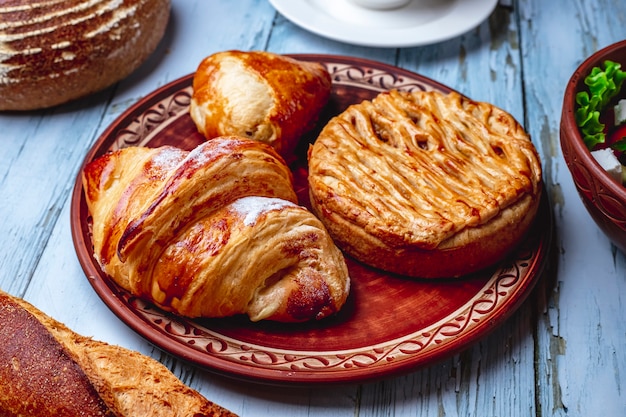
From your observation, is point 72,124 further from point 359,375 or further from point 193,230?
point 359,375

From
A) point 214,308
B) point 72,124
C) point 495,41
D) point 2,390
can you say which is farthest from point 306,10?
point 2,390

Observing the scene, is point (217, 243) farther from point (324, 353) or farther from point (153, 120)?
point (153, 120)

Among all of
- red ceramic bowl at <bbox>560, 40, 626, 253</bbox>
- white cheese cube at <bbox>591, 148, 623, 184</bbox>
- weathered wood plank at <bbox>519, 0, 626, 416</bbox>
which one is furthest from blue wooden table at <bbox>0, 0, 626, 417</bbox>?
white cheese cube at <bbox>591, 148, 623, 184</bbox>

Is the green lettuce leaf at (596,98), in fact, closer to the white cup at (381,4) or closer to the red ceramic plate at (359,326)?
the red ceramic plate at (359,326)

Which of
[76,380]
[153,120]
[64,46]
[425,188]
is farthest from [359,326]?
[64,46]

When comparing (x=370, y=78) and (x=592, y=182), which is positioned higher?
A: (x=592, y=182)

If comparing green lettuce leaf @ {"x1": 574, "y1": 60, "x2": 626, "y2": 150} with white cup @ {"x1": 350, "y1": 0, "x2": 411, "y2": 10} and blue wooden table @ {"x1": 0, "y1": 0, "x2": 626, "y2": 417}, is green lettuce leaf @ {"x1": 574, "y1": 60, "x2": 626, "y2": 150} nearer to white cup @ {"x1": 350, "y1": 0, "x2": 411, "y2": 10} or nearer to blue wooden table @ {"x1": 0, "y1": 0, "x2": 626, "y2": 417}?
blue wooden table @ {"x1": 0, "y1": 0, "x2": 626, "y2": 417}

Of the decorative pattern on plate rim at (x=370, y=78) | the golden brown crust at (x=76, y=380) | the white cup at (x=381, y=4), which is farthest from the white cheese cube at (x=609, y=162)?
the white cup at (x=381, y=4)
